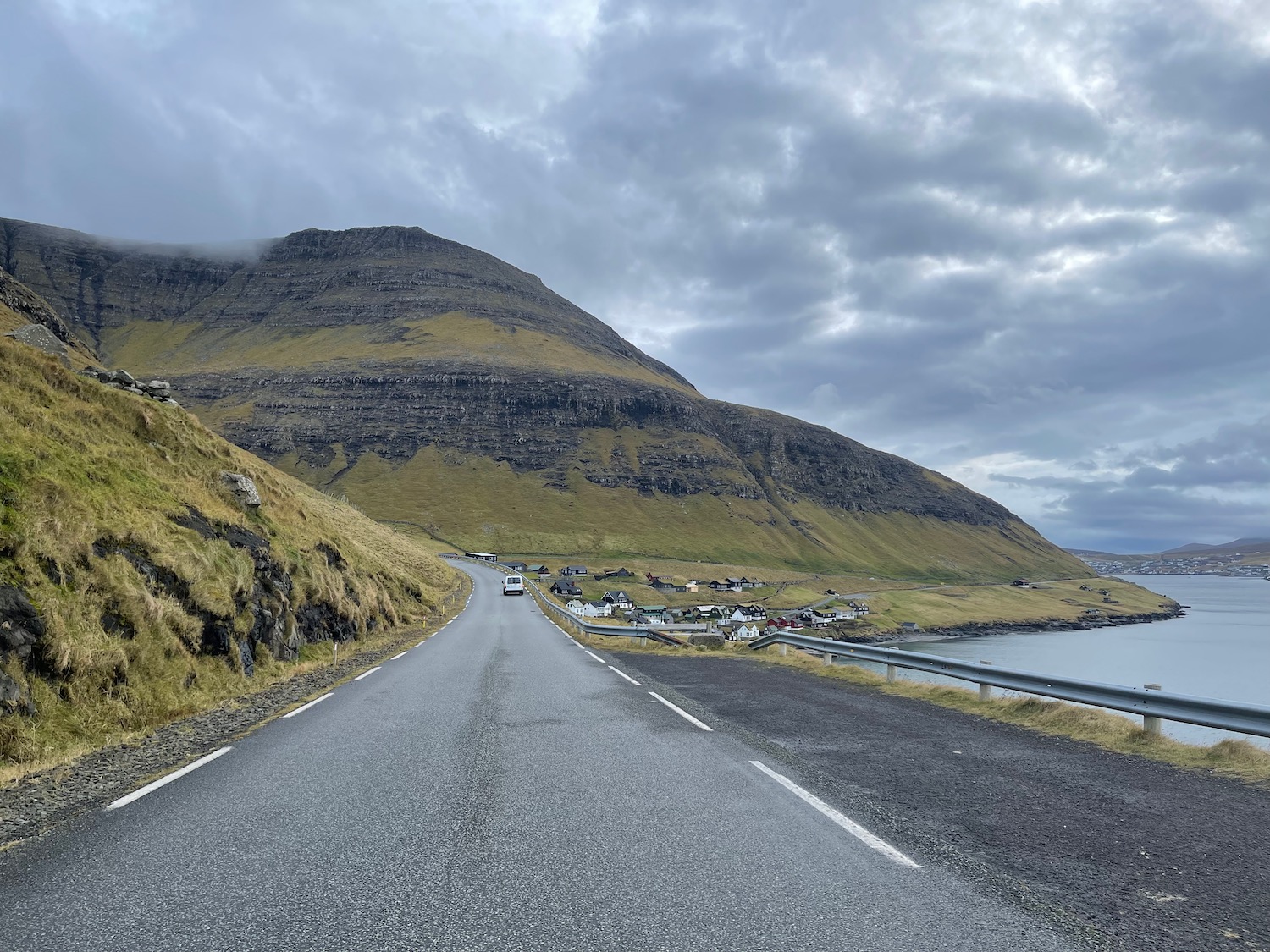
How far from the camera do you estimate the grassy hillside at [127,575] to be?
31.6 feet

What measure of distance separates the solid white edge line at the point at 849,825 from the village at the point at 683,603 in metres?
57.6

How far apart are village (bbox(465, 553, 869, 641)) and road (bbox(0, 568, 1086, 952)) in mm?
57378

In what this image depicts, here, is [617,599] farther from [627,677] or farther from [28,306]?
[627,677]

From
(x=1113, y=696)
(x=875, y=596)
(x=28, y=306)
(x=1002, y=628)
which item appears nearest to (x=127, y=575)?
(x=1113, y=696)

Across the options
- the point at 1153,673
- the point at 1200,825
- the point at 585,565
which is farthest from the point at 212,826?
the point at 585,565

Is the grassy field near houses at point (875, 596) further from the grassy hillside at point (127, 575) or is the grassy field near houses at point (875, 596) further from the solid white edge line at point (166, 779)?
the solid white edge line at point (166, 779)

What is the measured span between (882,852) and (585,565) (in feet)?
450

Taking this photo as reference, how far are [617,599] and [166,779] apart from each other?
89048mm

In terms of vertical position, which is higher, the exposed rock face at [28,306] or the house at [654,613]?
the exposed rock face at [28,306]

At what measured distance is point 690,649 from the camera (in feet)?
81.1

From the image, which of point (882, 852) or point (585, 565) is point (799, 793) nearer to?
point (882, 852)

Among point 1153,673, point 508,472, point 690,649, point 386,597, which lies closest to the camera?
point 690,649

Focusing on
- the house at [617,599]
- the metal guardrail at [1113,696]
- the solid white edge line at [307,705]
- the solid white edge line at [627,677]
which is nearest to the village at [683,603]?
the house at [617,599]

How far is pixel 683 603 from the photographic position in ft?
342
